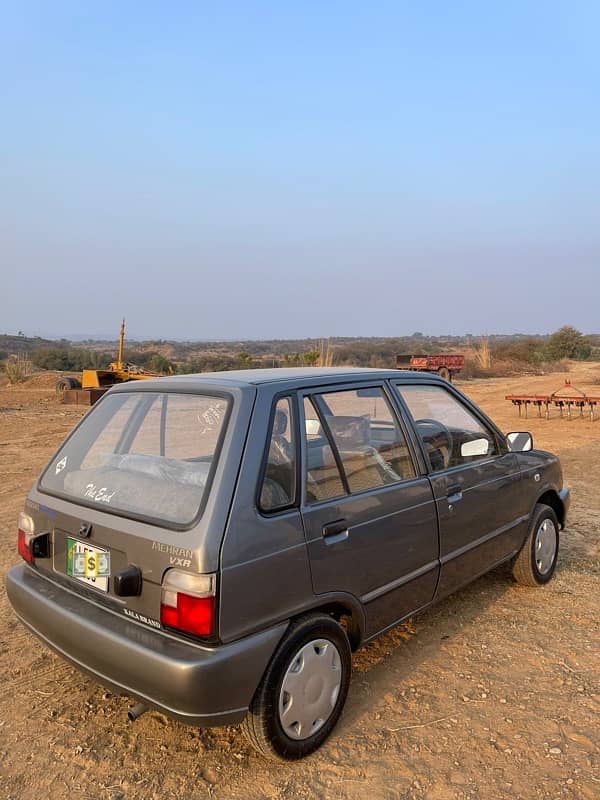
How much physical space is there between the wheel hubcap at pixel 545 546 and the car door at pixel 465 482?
0.31 meters

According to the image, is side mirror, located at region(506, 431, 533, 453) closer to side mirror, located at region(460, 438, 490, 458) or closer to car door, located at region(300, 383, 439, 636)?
side mirror, located at region(460, 438, 490, 458)

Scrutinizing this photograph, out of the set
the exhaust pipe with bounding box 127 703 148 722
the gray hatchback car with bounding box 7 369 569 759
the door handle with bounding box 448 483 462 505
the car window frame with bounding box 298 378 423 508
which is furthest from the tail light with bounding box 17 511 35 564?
the door handle with bounding box 448 483 462 505

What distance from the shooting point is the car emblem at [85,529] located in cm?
263

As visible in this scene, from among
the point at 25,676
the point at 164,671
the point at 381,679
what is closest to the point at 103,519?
the point at 164,671

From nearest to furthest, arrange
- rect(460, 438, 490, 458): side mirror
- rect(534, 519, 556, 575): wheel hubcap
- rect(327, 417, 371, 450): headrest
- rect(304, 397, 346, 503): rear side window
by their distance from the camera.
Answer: rect(304, 397, 346, 503): rear side window < rect(327, 417, 371, 450): headrest < rect(460, 438, 490, 458): side mirror < rect(534, 519, 556, 575): wheel hubcap

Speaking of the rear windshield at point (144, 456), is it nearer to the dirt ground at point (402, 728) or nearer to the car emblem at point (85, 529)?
the car emblem at point (85, 529)

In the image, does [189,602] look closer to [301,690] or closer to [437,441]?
[301,690]

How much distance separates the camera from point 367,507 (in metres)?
2.89

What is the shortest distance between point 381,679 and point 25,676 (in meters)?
1.88

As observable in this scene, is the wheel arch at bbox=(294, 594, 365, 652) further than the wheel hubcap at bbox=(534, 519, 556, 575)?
No

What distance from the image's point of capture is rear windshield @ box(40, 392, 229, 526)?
252 centimetres

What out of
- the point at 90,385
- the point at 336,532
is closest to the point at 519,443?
the point at 336,532

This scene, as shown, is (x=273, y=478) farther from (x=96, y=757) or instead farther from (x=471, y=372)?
(x=471, y=372)

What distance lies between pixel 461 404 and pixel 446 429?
0.26 m
